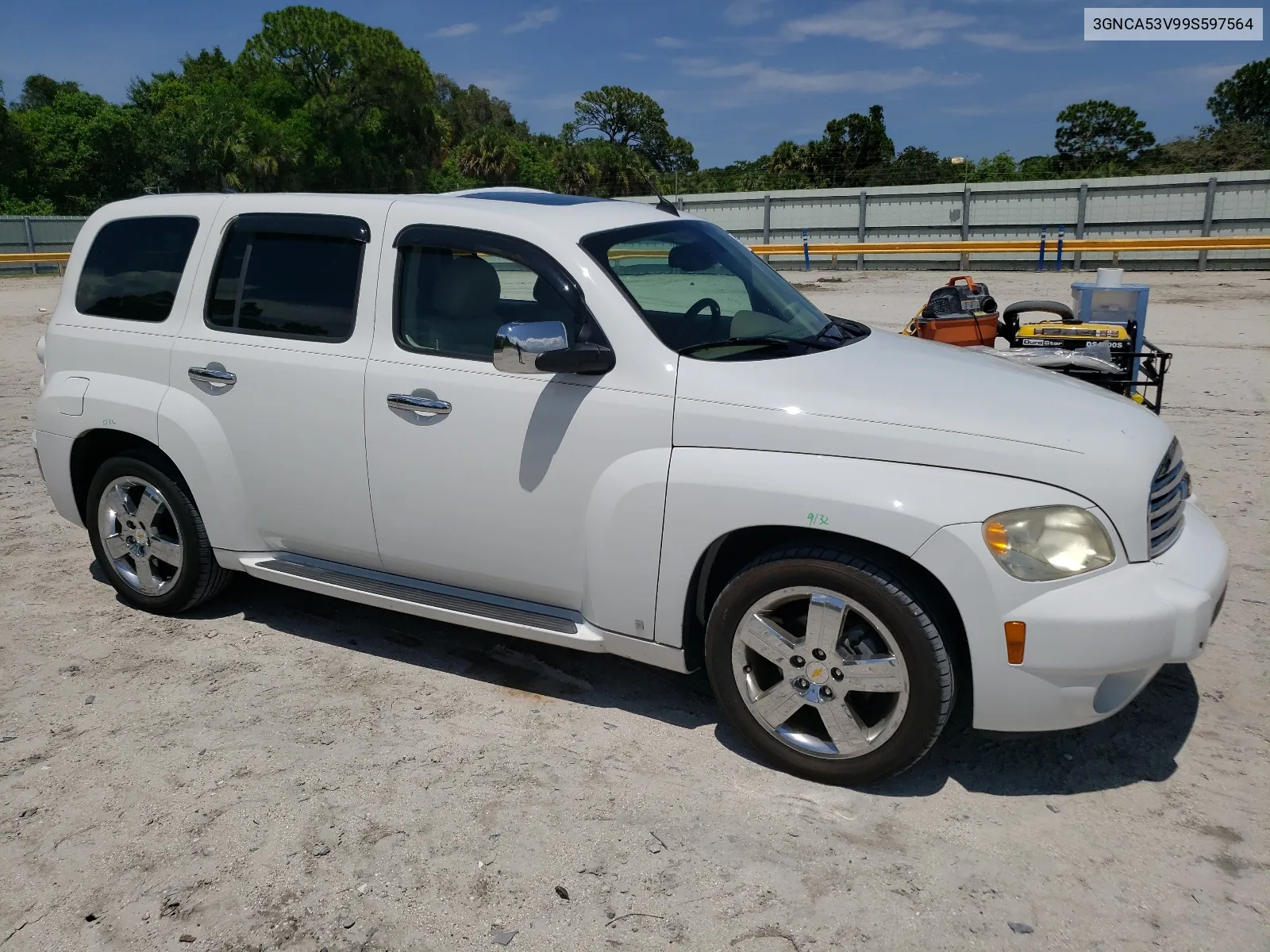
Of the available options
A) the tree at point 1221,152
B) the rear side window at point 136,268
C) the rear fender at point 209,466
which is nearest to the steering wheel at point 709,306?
the rear fender at point 209,466

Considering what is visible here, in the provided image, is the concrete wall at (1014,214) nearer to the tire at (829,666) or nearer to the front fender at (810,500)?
the front fender at (810,500)

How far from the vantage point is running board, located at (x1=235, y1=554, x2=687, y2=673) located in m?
3.71

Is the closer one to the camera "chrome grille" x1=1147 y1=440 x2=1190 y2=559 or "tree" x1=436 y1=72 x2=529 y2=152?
"chrome grille" x1=1147 y1=440 x2=1190 y2=559

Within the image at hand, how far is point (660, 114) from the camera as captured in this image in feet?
314

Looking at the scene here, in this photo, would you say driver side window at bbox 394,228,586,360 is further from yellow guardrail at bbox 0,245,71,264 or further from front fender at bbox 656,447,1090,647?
yellow guardrail at bbox 0,245,71,264

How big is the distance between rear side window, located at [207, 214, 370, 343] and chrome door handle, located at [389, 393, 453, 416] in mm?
400

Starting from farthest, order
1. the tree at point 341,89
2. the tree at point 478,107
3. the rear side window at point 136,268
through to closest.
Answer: the tree at point 478,107
the tree at point 341,89
the rear side window at point 136,268

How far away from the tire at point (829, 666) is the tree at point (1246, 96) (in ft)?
223

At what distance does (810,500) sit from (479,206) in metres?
1.86

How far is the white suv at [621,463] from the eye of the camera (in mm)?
3090

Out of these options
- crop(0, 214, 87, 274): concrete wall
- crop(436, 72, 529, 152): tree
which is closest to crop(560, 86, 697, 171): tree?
crop(436, 72, 529, 152): tree

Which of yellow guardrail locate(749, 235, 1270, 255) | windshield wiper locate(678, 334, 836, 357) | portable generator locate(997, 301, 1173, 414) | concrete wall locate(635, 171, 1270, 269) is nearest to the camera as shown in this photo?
windshield wiper locate(678, 334, 836, 357)

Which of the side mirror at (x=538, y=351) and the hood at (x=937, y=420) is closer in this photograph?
the hood at (x=937, y=420)

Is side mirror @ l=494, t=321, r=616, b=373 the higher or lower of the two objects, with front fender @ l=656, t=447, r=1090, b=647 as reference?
higher
